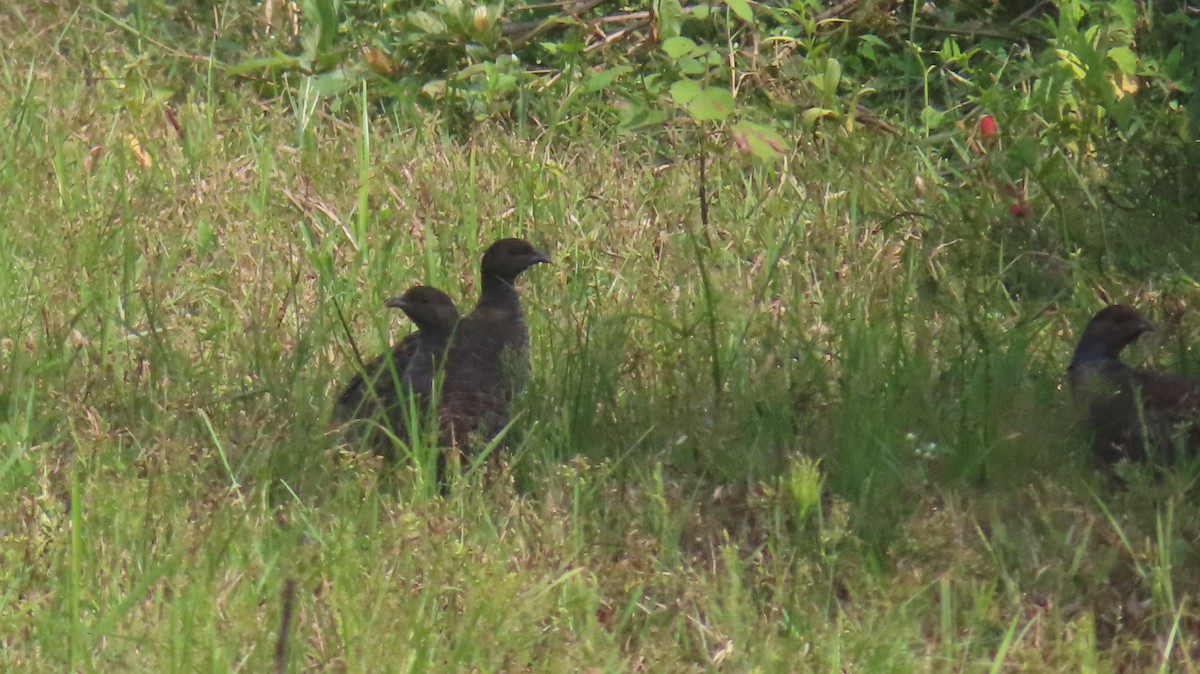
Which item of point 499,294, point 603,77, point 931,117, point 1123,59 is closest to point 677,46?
point 603,77

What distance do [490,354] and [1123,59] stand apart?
299cm

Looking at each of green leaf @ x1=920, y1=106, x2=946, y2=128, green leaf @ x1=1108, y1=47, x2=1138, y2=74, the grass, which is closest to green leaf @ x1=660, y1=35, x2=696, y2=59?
the grass

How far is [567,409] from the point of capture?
571 centimetres

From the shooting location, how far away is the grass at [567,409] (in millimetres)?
4434

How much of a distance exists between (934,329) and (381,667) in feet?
10.2

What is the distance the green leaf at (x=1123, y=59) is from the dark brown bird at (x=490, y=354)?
2438mm

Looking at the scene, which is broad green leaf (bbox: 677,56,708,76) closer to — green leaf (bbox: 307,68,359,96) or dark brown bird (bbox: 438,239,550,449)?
dark brown bird (bbox: 438,239,550,449)

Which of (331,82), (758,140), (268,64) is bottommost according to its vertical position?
(758,140)

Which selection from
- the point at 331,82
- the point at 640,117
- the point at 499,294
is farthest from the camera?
the point at 331,82

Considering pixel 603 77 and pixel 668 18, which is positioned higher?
pixel 668 18

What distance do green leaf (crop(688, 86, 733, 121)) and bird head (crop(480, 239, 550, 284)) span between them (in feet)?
3.20

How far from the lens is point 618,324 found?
6.48m

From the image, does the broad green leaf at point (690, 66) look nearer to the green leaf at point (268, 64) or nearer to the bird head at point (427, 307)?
the green leaf at point (268, 64)

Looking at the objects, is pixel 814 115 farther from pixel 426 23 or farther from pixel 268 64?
pixel 268 64
